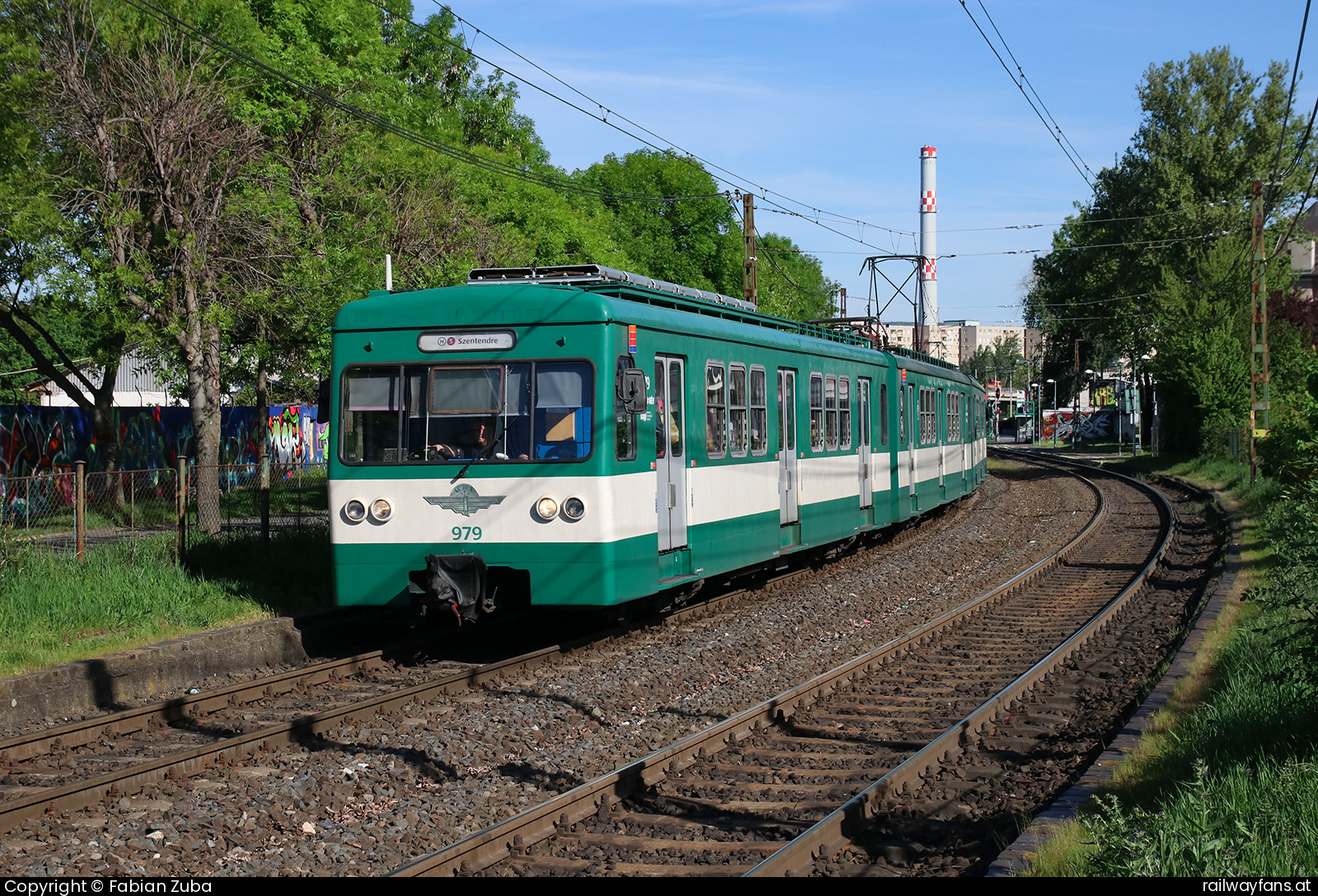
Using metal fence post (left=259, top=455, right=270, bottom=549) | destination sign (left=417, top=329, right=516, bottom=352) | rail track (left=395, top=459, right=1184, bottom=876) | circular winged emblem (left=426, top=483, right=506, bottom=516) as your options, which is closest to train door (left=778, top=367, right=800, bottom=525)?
rail track (left=395, top=459, right=1184, bottom=876)

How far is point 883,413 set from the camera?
2028cm

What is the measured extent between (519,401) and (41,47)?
444 inches

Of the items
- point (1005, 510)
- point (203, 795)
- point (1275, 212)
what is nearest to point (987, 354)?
point (1275, 212)

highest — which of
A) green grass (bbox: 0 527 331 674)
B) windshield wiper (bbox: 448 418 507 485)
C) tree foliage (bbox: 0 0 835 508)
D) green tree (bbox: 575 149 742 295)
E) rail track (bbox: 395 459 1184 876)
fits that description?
green tree (bbox: 575 149 742 295)

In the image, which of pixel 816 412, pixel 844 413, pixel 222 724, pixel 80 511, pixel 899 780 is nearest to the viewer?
pixel 899 780

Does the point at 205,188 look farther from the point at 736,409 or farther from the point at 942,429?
the point at 942,429

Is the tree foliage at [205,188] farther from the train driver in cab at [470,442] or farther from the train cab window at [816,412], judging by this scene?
the train cab window at [816,412]

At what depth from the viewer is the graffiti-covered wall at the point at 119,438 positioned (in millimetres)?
25547

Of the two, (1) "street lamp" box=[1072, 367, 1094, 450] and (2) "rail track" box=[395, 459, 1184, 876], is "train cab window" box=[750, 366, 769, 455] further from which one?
(1) "street lamp" box=[1072, 367, 1094, 450]

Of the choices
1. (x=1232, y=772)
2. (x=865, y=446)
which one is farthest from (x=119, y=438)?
(x=1232, y=772)

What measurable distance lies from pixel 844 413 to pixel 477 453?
8.39 metres

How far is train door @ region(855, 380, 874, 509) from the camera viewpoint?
18.7m

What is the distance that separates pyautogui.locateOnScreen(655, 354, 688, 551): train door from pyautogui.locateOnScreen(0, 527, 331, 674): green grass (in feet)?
12.8
